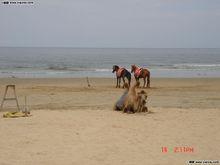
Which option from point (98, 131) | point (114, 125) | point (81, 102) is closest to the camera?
point (98, 131)

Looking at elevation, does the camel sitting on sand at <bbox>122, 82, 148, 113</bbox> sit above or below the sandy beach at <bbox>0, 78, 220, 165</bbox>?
above

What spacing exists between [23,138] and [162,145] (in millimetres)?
2728

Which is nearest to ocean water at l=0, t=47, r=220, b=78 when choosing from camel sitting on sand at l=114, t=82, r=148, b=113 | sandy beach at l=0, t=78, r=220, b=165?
camel sitting on sand at l=114, t=82, r=148, b=113

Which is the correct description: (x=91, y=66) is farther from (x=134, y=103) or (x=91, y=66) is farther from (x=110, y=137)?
(x=110, y=137)

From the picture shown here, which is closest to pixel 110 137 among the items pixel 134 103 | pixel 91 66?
pixel 134 103

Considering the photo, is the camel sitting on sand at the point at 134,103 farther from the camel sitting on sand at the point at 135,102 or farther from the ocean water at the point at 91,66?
the ocean water at the point at 91,66

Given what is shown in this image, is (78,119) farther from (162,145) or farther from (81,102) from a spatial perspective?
(81,102)

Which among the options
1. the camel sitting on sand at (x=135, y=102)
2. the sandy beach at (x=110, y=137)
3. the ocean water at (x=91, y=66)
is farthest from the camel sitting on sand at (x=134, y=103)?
the ocean water at (x=91, y=66)

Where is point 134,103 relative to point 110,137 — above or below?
above

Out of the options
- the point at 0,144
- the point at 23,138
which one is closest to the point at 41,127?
the point at 23,138

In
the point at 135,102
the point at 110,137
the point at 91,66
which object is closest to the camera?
the point at 110,137

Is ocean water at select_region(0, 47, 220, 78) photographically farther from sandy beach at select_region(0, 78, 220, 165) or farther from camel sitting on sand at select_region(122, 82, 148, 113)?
sandy beach at select_region(0, 78, 220, 165)

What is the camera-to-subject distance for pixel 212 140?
8.28m

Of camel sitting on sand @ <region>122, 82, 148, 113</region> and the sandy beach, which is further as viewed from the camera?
camel sitting on sand @ <region>122, 82, 148, 113</region>
